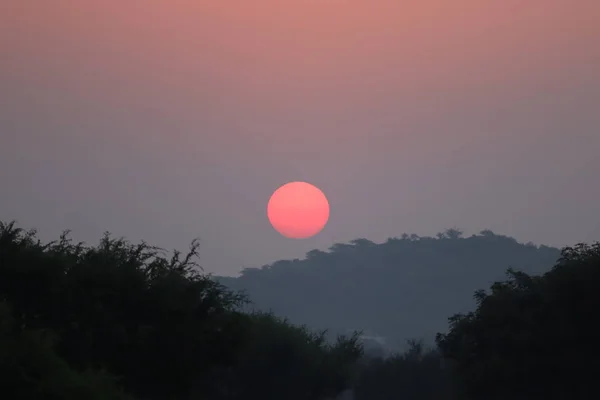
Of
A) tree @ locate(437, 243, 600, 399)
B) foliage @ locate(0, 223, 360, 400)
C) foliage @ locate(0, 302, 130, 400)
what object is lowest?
foliage @ locate(0, 302, 130, 400)

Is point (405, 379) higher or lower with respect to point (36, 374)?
higher

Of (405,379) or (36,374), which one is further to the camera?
(405,379)

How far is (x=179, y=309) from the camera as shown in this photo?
35500mm

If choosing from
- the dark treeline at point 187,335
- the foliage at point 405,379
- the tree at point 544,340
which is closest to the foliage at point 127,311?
the dark treeline at point 187,335

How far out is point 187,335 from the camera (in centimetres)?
3531

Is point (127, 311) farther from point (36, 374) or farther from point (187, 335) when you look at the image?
point (36, 374)

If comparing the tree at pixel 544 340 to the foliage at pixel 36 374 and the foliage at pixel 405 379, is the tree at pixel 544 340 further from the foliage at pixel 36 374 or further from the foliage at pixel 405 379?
the foliage at pixel 36 374

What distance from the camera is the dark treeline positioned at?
24234 millimetres

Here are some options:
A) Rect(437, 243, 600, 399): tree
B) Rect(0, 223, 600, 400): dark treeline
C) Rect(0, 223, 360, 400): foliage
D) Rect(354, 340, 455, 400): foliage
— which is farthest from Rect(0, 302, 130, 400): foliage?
Rect(354, 340, 455, 400): foliage

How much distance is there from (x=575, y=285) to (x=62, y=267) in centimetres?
2286

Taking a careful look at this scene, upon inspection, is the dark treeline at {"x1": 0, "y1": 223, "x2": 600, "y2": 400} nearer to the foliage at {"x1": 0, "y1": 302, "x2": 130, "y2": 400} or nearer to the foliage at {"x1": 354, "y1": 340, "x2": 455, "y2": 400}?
the foliage at {"x1": 0, "y1": 302, "x2": 130, "y2": 400}

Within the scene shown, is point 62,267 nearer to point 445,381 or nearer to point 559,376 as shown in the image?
point 559,376

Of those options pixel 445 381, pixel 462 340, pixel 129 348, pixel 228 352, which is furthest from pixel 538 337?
pixel 445 381

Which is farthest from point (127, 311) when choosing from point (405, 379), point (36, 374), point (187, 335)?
point (405, 379)
